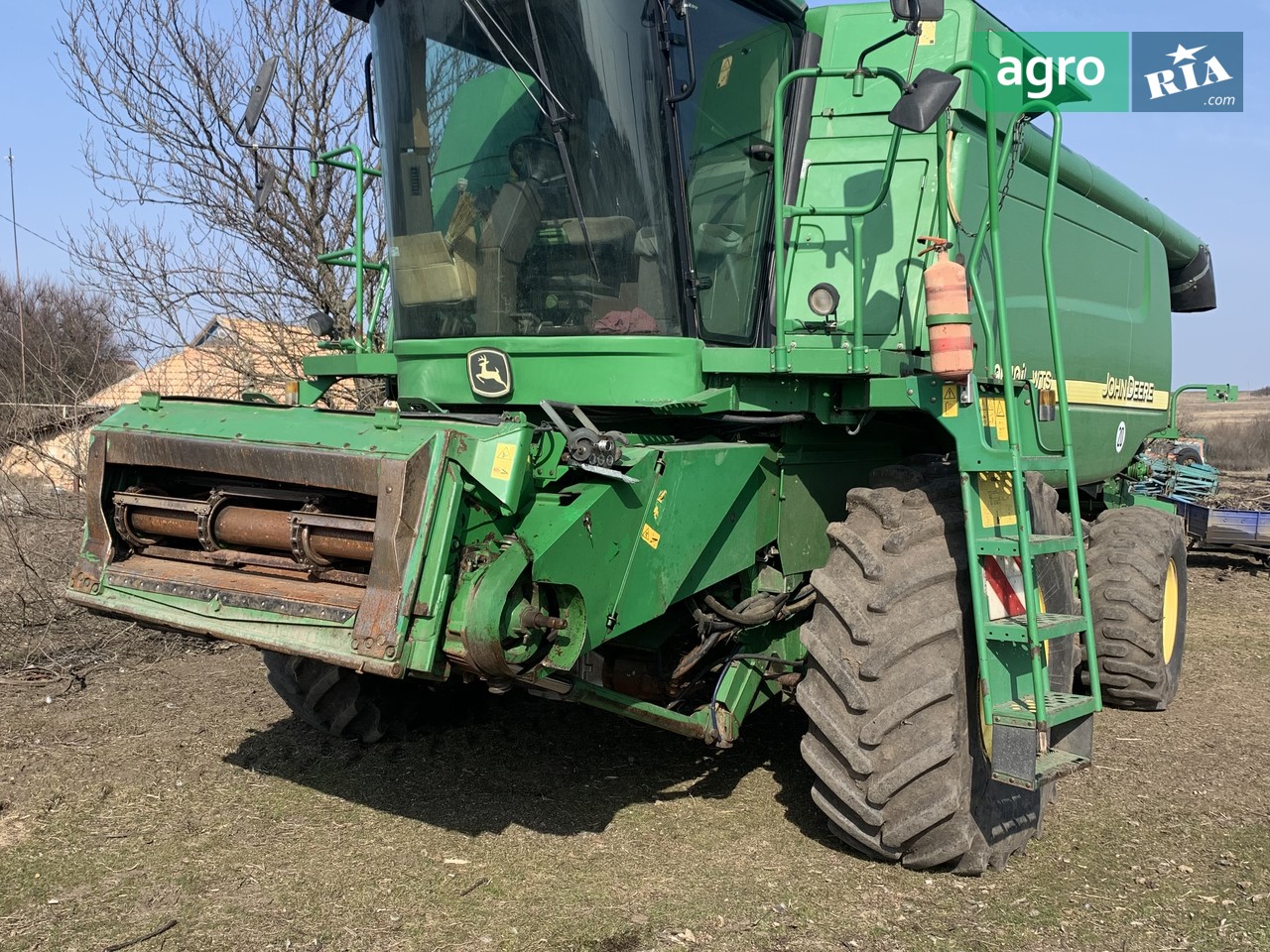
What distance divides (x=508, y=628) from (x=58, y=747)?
3.06 m

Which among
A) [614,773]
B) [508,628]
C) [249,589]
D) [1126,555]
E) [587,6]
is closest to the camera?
[508,628]

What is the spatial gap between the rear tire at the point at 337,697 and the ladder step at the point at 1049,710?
2.65 m

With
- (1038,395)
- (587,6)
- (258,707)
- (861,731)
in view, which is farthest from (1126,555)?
(258,707)

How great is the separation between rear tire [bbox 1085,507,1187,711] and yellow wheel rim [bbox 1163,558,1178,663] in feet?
0.15

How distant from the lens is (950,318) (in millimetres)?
3670

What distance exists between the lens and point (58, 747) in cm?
511

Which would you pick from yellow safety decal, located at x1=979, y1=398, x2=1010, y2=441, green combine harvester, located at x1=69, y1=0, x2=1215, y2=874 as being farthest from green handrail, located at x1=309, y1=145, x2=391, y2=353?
yellow safety decal, located at x1=979, y1=398, x2=1010, y2=441

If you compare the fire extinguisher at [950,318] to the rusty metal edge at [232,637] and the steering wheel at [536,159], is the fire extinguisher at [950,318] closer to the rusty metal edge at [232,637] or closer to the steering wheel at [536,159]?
A: the steering wheel at [536,159]

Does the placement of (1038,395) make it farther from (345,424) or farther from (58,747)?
(58,747)

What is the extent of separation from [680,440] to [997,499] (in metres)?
1.12

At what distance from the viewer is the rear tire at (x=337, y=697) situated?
15.9ft

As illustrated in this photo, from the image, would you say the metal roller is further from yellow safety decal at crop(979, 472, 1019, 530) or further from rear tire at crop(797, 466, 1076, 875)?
yellow safety decal at crop(979, 472, 1019, 530)

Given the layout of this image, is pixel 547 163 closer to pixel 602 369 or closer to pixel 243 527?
pixel 602 369

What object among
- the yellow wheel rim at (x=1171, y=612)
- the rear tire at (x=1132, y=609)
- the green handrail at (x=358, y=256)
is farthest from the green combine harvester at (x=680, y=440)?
the yellow wheel rim at (x=1171, y=612)
